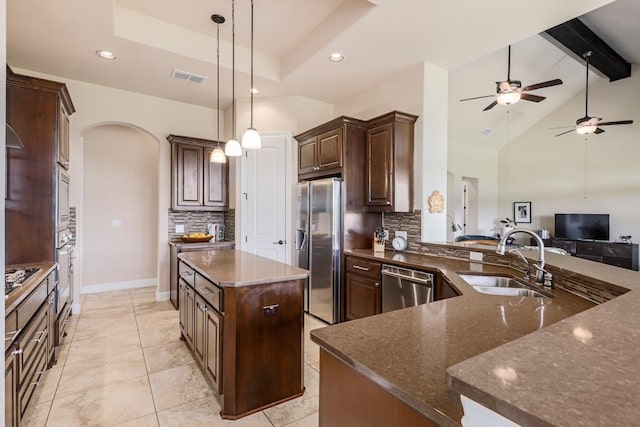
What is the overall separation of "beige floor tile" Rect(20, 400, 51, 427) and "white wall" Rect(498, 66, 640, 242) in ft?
31.4

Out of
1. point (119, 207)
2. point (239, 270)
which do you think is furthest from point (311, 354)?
point (119, 207)

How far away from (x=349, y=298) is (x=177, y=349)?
72.7 inches

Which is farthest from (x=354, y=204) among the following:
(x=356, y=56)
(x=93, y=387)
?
(x=93, y=387)

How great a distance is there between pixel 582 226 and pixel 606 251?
0.79m

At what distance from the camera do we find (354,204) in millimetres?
3740

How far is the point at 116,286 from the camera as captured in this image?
5.21 meters

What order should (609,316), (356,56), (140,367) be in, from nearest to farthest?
1. (609,316)
2. (140,367)
3. (356,56)

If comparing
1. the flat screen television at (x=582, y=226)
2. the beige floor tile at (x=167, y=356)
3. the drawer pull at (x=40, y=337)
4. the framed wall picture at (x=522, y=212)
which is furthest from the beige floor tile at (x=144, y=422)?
the framed wall picture at (x=522, y=212)

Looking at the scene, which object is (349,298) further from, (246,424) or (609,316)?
(609,316)

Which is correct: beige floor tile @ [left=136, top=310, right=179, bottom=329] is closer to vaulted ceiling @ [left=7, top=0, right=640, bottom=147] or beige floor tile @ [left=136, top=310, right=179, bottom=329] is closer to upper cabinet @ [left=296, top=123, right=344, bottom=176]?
upper cabinet @ [left=296, top=123, right=344, bottom=176]

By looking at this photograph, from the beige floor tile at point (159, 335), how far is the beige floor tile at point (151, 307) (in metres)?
0.66

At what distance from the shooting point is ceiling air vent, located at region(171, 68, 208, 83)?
3886 mm

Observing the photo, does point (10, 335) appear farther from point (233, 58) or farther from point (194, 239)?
point (233, 58)

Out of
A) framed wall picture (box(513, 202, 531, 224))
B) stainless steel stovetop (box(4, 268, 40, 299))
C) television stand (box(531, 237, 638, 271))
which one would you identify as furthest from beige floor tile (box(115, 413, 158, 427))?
framed wall picture (box(513, 202, 531, 224))
